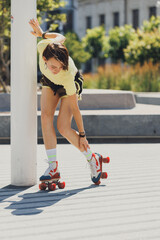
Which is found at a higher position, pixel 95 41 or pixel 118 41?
pixel 95 41

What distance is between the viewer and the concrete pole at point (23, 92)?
18.7 feet

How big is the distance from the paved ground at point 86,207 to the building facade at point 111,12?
158 ft

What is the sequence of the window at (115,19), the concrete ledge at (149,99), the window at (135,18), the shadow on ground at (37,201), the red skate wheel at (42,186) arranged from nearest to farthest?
1. the shadow on ground at (37,201)
2. the red skate wheel at (42,186)
3. the concrete ledge at (149,99)
4. the window at (135,18)
5. the window at (115,19)

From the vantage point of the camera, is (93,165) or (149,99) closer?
(93,165)

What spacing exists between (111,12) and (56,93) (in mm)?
54914

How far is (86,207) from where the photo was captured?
4.94 metres

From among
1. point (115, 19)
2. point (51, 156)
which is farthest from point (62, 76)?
point (115, 19)

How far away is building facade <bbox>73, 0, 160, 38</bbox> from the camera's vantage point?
55.6m

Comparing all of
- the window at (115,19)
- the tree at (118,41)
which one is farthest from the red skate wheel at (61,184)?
the window at (115,19)

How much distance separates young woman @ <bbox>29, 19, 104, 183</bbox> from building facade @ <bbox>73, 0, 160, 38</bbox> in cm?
4862

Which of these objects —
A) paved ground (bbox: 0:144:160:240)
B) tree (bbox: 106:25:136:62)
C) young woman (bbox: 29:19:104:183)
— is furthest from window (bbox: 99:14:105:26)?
young woman (bbox: 29:19:104:183)

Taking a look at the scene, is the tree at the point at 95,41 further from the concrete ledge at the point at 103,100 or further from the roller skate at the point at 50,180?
the roller skate at the point at 50,180

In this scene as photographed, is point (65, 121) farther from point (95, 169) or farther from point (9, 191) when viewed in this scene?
point (9, 191)

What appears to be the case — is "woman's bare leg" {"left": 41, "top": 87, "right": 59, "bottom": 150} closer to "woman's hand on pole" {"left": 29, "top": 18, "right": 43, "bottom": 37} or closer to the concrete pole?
the concrete pole
